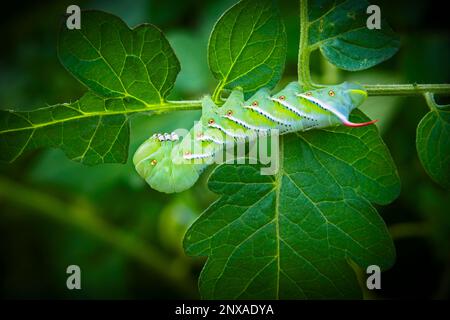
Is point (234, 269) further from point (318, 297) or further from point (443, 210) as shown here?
point (443, 210)

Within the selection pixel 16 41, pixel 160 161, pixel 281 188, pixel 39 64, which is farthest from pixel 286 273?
pixel 16 41

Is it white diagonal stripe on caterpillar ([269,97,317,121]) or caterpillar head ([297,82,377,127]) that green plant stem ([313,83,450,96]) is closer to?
caterpillar head ([297,82,377,127])

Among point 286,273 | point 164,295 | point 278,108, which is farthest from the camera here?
point 164,295

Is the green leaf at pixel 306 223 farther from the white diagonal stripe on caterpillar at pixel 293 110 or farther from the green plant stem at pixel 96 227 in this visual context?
the green plant stem at pixel 96 227

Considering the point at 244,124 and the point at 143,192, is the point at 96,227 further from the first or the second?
the point at 244,124

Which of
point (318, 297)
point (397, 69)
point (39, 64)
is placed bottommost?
point (318, 297)

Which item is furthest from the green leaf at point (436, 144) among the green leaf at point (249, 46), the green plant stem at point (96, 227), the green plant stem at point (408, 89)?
the green plant stem at point (96, 227)
